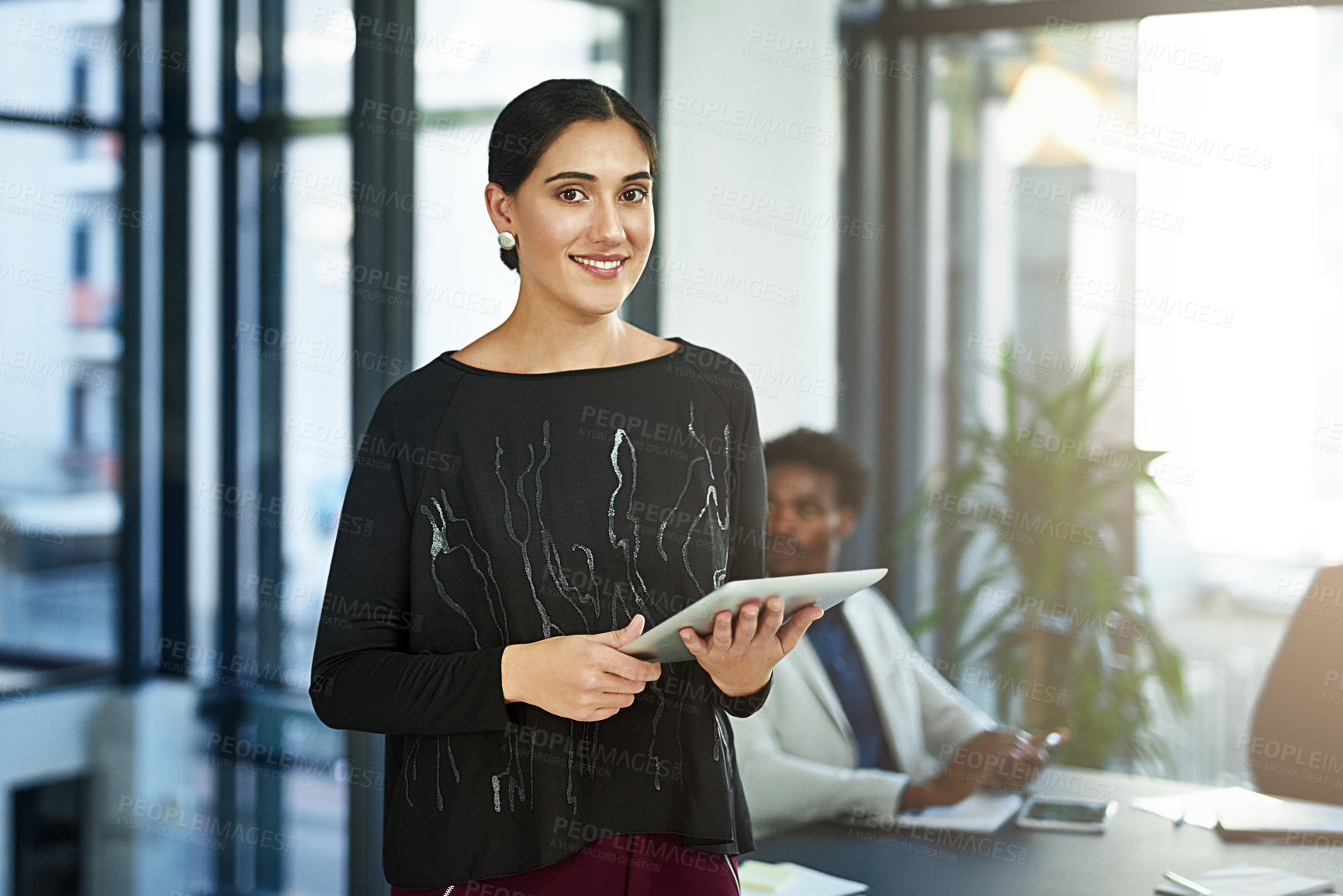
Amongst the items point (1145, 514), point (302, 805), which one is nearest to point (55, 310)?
point (302, 805)

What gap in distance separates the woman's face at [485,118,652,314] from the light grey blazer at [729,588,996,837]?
1.01 meters

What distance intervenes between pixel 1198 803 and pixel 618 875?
147 cm

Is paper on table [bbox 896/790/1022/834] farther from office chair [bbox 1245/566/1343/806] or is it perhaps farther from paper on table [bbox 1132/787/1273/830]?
office chair [bbox 1245/566/1343/806]

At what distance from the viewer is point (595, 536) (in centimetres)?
146

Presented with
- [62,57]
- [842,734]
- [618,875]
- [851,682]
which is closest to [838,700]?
[851,682]

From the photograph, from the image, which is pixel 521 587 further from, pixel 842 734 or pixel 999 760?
pixel 842 734

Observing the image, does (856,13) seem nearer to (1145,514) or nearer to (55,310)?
(1145,514)

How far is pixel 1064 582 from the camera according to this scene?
390 centimetres

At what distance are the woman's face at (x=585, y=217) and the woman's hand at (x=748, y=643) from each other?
0.41m

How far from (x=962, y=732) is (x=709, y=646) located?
199 cm

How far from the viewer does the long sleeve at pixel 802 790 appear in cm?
234

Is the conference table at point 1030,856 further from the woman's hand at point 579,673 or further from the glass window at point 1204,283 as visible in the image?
the glass window at point 1204,283

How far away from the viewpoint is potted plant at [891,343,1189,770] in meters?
3.84

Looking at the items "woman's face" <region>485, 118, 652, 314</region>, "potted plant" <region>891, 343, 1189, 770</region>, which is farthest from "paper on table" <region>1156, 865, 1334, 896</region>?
"potted plant" <region>891, 343, 1189, 770</region>
